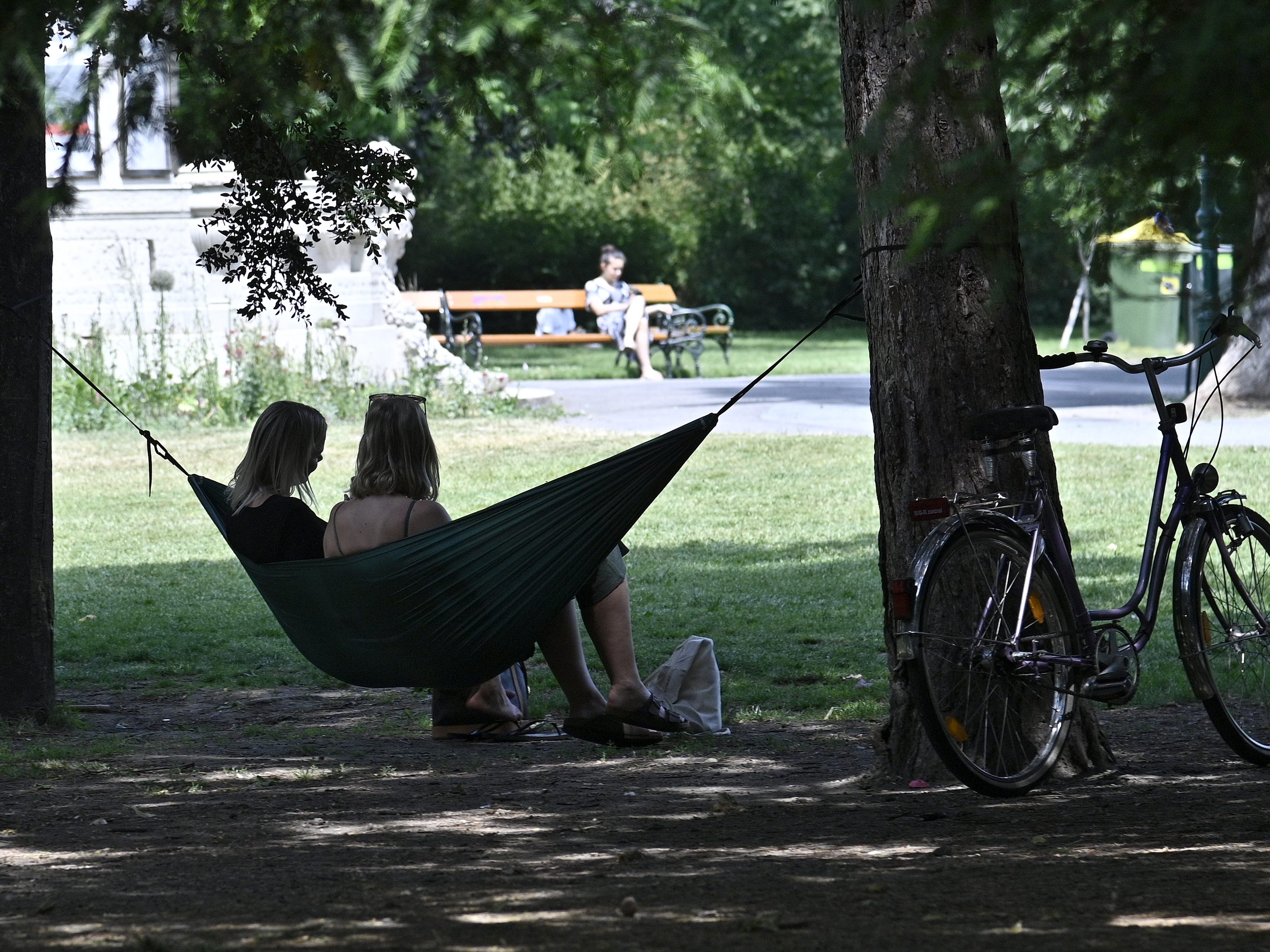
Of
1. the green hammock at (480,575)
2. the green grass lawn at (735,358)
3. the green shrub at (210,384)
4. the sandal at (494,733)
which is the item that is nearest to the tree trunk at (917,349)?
the green hammock at (480,575)

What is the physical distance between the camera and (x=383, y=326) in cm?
1561

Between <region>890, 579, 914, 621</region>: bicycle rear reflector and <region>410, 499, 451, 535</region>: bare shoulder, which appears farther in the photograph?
<region>410, 499, 451, 535</region>: bare shoulder

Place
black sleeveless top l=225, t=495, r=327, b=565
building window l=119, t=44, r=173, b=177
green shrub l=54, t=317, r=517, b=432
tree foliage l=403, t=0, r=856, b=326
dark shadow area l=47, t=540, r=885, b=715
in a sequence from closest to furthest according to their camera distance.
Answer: building window l=119, t=44, r=173, b=177 → black sleeveless top l=225, t=495, r=327, b=565 → dark shadow area l=47, t=540, r=885, b=715 → green shrub l=54, t=317, r=517, b=432 → tree foliage l=403, t=0, r=856, b=326

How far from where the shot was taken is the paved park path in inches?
526

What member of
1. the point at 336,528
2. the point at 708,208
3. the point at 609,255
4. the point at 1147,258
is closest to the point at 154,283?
the point at 609,255

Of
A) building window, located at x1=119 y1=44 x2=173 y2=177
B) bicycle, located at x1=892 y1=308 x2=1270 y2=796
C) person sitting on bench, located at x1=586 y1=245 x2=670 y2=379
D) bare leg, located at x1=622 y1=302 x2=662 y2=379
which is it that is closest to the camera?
building window, located at x1=119 y1=44 x2=173 y2=177

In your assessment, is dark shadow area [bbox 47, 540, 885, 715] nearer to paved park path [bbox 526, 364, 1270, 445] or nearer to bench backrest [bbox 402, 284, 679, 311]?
paved park path [bbox 526, 364, 1270, 445]

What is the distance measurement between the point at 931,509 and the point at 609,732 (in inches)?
52.4

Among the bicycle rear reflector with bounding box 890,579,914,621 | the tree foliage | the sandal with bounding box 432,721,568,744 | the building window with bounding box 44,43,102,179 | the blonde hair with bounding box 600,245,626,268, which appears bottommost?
the sandal with bounding box 432,721,568,744

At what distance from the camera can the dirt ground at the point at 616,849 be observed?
293cm

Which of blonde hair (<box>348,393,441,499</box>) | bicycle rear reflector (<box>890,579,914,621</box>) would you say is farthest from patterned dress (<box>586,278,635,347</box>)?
bicycle rear reflector (<box>890,579,914,621</box>)

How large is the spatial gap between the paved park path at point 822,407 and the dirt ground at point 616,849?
8.09 meters

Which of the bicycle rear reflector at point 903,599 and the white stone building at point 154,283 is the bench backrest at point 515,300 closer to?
the white stone building at point 154,283

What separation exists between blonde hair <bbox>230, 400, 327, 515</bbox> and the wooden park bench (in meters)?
12.7
